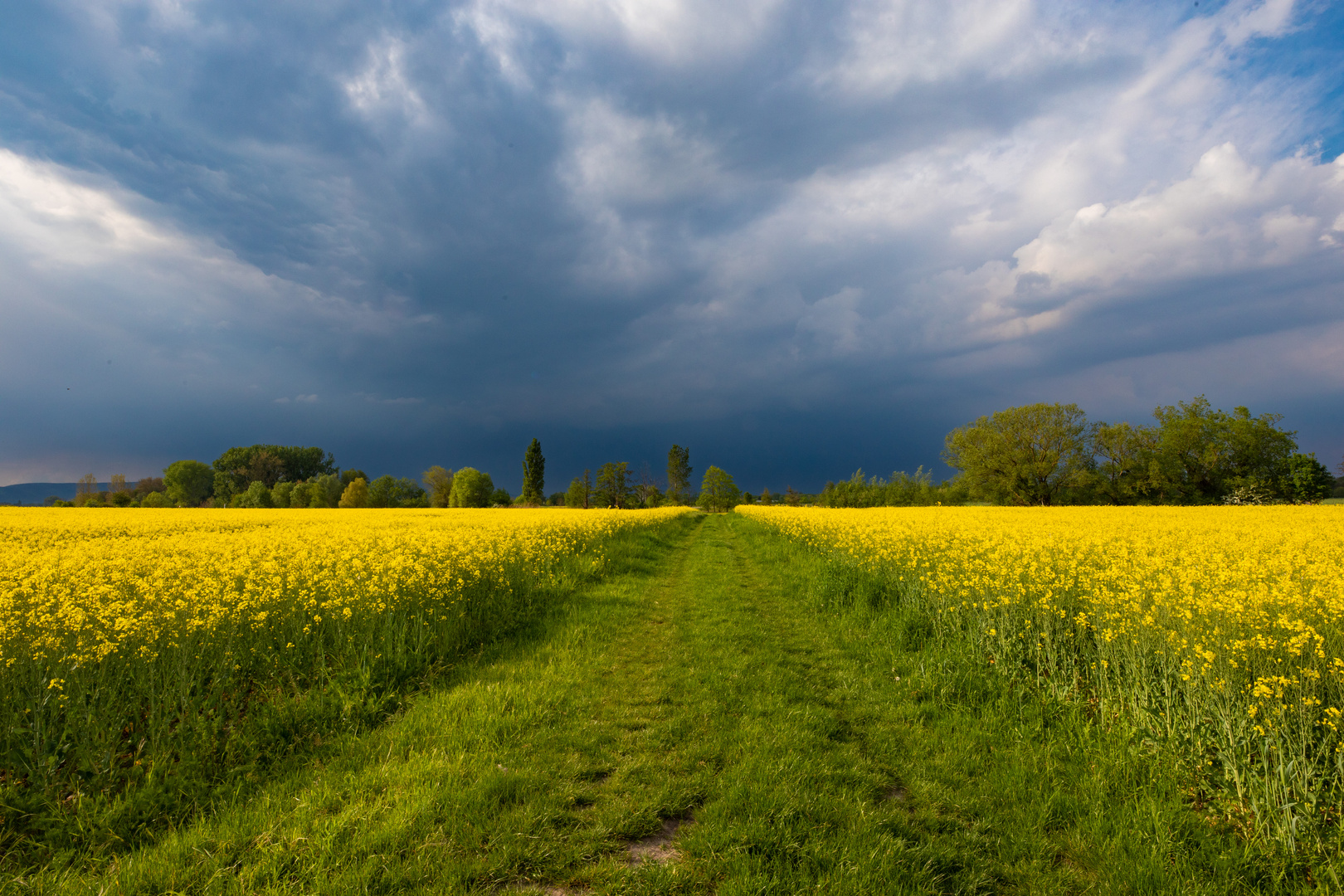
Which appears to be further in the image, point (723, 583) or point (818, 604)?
point (723, 583)

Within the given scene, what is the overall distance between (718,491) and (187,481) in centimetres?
9077

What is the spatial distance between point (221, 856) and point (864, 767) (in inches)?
178

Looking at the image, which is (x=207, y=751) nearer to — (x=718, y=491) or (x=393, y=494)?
(x=718, y=491)

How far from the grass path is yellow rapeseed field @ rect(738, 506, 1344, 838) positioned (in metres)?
0.52

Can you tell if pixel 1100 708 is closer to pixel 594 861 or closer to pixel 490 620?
pixel 594 861

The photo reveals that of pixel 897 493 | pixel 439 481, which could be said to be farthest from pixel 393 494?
pixel 897 493

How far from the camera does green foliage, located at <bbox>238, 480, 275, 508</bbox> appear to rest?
2514 inches

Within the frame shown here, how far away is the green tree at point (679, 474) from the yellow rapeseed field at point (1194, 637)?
8444 centimetres

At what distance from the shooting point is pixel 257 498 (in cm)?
6378

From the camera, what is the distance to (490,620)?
819 cm

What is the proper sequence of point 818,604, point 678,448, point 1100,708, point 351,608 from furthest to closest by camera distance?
point 678,448 < point 818,604 < point 351,608 < point 1100,708

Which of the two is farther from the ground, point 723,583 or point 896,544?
point 896,544

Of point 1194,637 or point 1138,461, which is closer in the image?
point 1194,637

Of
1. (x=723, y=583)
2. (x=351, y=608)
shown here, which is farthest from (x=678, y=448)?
(x=351, y=608)
